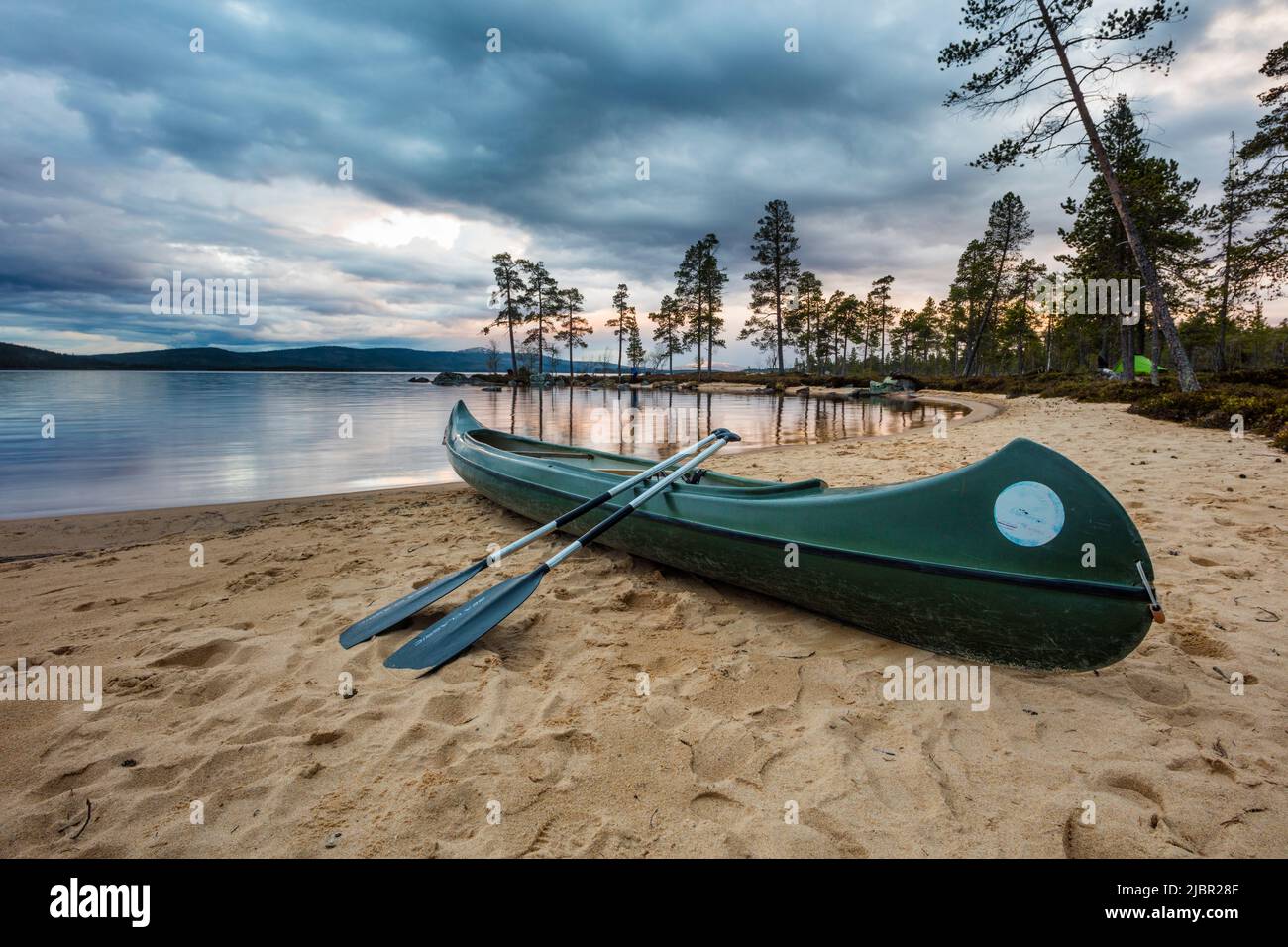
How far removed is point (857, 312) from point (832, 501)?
57.8 metres

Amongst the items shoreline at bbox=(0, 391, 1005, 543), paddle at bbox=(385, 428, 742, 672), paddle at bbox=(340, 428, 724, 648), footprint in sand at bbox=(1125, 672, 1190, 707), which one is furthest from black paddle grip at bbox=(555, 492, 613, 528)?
shoreline at bbox=(0, 391, 1005, 543)

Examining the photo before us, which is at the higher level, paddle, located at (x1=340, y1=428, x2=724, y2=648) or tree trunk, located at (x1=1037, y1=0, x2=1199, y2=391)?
tree trunk, located at (x1=1037, y1=0, x2=1199, y2=391)

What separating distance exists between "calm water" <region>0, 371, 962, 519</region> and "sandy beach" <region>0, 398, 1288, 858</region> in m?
4.77

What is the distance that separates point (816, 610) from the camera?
336 cm

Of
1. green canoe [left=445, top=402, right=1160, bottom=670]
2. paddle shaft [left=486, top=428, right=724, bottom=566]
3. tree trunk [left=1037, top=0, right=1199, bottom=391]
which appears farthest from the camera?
tree trunk [left=1037, top=0, right=1199, bottom=391]

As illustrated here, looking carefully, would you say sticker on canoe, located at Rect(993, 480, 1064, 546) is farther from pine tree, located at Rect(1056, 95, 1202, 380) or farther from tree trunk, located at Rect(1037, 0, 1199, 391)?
pine tree, located at Rect(1056, 95, 1202, 380)

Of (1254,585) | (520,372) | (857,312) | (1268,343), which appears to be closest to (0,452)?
(1254,585)

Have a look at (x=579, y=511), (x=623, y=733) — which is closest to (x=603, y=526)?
(x=579, y=511)

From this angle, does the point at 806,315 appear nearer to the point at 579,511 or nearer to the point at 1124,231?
the point at 1124,231

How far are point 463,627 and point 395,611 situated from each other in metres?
0.61

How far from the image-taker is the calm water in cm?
823

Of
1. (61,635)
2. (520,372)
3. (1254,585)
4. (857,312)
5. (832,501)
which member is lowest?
(61,635)

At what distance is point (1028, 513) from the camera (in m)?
2.48
